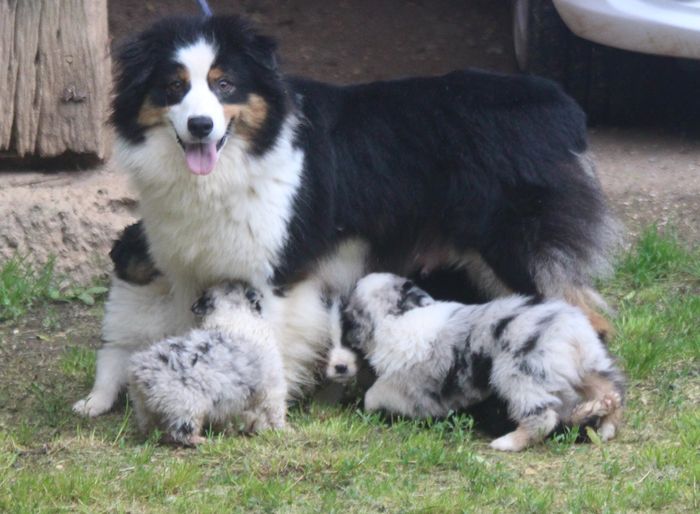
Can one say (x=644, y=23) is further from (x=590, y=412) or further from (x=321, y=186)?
(x=590, y=412)

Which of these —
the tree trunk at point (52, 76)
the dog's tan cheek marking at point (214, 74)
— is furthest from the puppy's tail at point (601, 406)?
the tree trunk at point (52, 76)

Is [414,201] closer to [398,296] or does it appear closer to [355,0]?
[398,296]

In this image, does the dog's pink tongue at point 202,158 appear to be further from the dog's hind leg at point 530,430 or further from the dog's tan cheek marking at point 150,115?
the dog's hind leg at point 530,430

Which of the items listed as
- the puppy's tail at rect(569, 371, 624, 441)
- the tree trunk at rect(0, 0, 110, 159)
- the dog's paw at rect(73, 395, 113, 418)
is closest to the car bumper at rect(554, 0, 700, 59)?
the tree trunk at rect(0, 0, 110, 159)

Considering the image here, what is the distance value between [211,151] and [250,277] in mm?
526

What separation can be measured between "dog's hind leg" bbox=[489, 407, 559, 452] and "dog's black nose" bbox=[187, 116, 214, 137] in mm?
1546

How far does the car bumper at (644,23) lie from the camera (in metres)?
6.73

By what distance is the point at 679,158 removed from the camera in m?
7.34

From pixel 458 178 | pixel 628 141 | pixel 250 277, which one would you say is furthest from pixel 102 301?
pixel 628 141

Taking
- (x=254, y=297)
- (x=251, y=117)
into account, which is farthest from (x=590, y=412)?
(x=251, y=117)

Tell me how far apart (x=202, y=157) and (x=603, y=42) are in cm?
292

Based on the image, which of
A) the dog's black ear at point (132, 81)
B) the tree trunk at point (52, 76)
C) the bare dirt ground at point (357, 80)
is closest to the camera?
the dog's black ear at point (132, 81)

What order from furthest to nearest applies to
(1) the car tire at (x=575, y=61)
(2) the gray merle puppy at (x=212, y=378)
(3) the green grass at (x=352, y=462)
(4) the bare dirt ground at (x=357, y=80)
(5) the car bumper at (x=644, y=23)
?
(1) the car tire at (x=575, y=61), (5) the car bumper at (x=644, y=23), (4) the bare dirt ground at (x=357, y=80), (2) the gray merle puppy at (x=212, y=378), (3) the green grass at (x=352, y=462)

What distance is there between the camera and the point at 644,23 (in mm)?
6758
